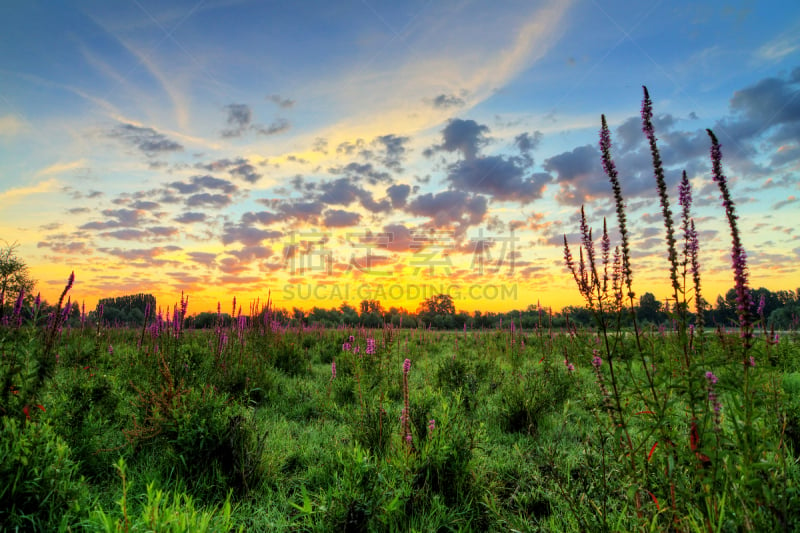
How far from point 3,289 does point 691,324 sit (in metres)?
5.28

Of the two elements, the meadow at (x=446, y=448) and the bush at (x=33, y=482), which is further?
the bush at (x=33, y=482)

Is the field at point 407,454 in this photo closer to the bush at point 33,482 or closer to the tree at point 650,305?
the bush at point 33,482

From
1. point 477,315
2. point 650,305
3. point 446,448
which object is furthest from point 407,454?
point 477,315

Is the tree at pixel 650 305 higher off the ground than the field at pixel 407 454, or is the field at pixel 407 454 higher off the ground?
the tree at pixel 650 305

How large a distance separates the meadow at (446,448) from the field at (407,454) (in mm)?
18

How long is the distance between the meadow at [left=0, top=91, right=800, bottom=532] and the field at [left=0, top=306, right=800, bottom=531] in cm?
2

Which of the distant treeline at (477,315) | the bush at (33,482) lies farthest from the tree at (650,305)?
the bush at (33,482)

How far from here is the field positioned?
6.72 feet

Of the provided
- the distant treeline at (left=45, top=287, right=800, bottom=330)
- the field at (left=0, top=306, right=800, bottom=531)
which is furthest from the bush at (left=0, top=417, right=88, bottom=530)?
the distant treeline at (left=45, top=287, right=800, bottom=330)

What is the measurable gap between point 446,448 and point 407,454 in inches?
13.9

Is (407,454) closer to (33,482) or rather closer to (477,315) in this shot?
(33,482)

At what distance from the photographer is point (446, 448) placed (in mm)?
3291

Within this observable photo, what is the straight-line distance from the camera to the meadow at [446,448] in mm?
2033

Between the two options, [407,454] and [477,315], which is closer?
[407,454]
